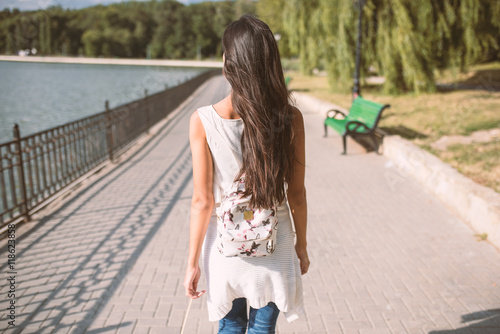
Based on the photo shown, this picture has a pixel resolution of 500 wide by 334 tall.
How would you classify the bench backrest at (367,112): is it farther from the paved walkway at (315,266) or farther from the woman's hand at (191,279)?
the woman's hand at (191,279)

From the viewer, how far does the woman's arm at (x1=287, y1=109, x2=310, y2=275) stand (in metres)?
1.66

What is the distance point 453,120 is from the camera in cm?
1002

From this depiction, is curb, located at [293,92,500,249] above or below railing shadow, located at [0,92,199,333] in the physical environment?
above

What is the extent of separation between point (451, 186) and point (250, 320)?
14.0ft

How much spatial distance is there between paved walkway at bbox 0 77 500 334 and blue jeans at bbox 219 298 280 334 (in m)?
1.21

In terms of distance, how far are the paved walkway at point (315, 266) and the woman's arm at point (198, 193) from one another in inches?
55.1

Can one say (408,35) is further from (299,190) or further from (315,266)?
(299,190)

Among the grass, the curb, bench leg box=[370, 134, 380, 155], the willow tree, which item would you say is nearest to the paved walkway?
the curb

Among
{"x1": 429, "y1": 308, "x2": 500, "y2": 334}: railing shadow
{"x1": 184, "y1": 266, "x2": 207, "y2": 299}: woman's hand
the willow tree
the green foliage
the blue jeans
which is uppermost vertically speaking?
the green foliage

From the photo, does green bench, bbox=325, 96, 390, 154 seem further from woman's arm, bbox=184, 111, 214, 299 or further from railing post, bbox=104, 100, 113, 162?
woman's arm, bbox=184, 111, 214, 299

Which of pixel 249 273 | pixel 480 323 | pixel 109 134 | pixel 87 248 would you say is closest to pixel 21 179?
pixel 87 248

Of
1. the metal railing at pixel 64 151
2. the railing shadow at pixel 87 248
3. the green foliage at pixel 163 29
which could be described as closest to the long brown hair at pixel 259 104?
the railing shadow at pixel 87 248

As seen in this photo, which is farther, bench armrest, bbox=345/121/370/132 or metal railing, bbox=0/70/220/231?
bench armrest, bbox=345/121/370/132

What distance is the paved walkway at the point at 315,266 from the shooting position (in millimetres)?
3031
